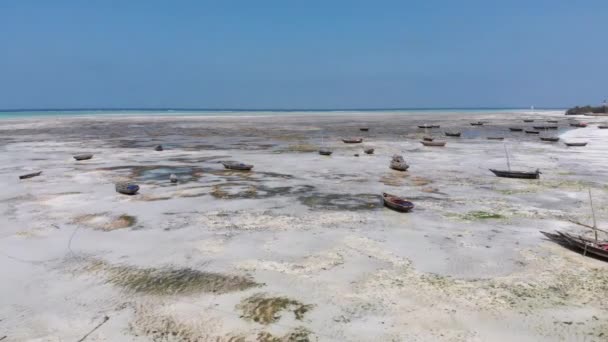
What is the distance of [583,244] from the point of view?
453 inches

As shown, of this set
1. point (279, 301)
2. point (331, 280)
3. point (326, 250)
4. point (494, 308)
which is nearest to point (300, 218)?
point (326, 250)

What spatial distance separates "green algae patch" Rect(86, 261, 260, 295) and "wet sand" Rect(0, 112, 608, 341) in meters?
0.05

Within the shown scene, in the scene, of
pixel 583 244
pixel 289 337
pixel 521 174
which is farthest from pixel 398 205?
pixel 521 174

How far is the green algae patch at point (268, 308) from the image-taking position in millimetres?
8453

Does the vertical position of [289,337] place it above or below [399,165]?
below

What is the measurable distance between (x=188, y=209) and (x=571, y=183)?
681 inches

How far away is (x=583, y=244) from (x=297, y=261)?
7.21 metres

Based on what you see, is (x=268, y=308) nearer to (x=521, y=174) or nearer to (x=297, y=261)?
(x=297, y=261)

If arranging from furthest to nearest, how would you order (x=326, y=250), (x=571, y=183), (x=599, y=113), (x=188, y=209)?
(x=599, y=113)
(x=571, y=183)
(x=188, y=209)
(x=326, y=250)

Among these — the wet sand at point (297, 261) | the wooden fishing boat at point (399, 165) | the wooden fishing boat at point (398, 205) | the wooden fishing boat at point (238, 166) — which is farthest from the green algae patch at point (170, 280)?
the wooden fishing boat at point (399, 165)

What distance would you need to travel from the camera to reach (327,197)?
18438 mm

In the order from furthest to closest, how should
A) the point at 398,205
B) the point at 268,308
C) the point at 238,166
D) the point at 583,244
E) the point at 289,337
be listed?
the point at 238,166
the point at 398,205
the point at 583,244
the point at 268,308
the point at 289,337

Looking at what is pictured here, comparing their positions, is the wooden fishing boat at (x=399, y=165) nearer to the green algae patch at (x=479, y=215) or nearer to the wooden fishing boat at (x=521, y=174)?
the wooden fishing boat at (x=521, y=174)

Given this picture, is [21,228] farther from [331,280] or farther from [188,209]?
[331,280]
